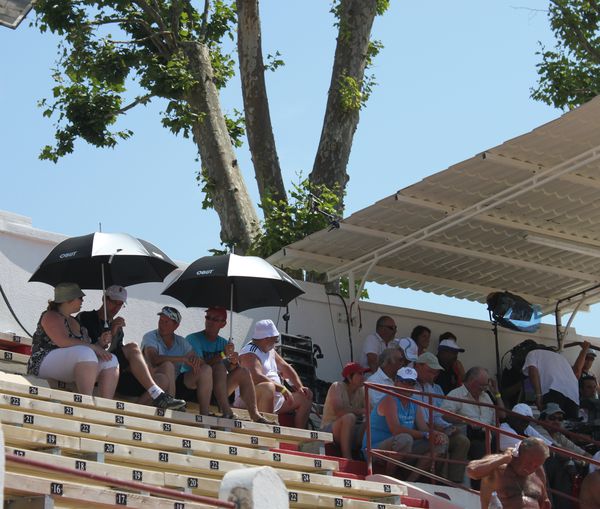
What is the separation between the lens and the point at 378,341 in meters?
15.9

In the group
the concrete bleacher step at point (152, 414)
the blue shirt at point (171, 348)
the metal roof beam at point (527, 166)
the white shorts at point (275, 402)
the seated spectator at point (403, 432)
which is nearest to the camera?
the concrete bleacher step at point (152, 414)

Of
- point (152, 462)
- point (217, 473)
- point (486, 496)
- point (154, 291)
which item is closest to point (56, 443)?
point (152, 462)

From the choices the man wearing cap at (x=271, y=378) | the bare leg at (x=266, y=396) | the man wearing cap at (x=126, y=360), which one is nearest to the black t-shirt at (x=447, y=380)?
the man wearing cap at (x=271, y=378)

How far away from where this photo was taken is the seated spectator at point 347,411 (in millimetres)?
13227

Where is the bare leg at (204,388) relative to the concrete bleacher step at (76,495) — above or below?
above

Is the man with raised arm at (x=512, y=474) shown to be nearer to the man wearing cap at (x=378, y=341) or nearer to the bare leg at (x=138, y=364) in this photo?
the bare leg at (x=138, y=364)

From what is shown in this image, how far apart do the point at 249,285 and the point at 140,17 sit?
27.7 ft

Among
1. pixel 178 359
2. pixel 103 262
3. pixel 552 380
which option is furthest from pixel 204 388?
pixel 552 380

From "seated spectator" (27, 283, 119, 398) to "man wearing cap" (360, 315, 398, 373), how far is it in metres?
4.65

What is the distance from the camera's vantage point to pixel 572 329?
61.8ft

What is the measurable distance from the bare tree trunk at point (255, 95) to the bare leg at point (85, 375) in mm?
10091

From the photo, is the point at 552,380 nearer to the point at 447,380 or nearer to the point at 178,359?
the point at 447,380

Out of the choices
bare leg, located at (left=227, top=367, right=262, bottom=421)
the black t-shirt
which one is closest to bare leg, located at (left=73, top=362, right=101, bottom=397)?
bare leg, located at (left=227, top=367, right=262, bottom=421)

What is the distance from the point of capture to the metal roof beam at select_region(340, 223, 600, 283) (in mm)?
15922
